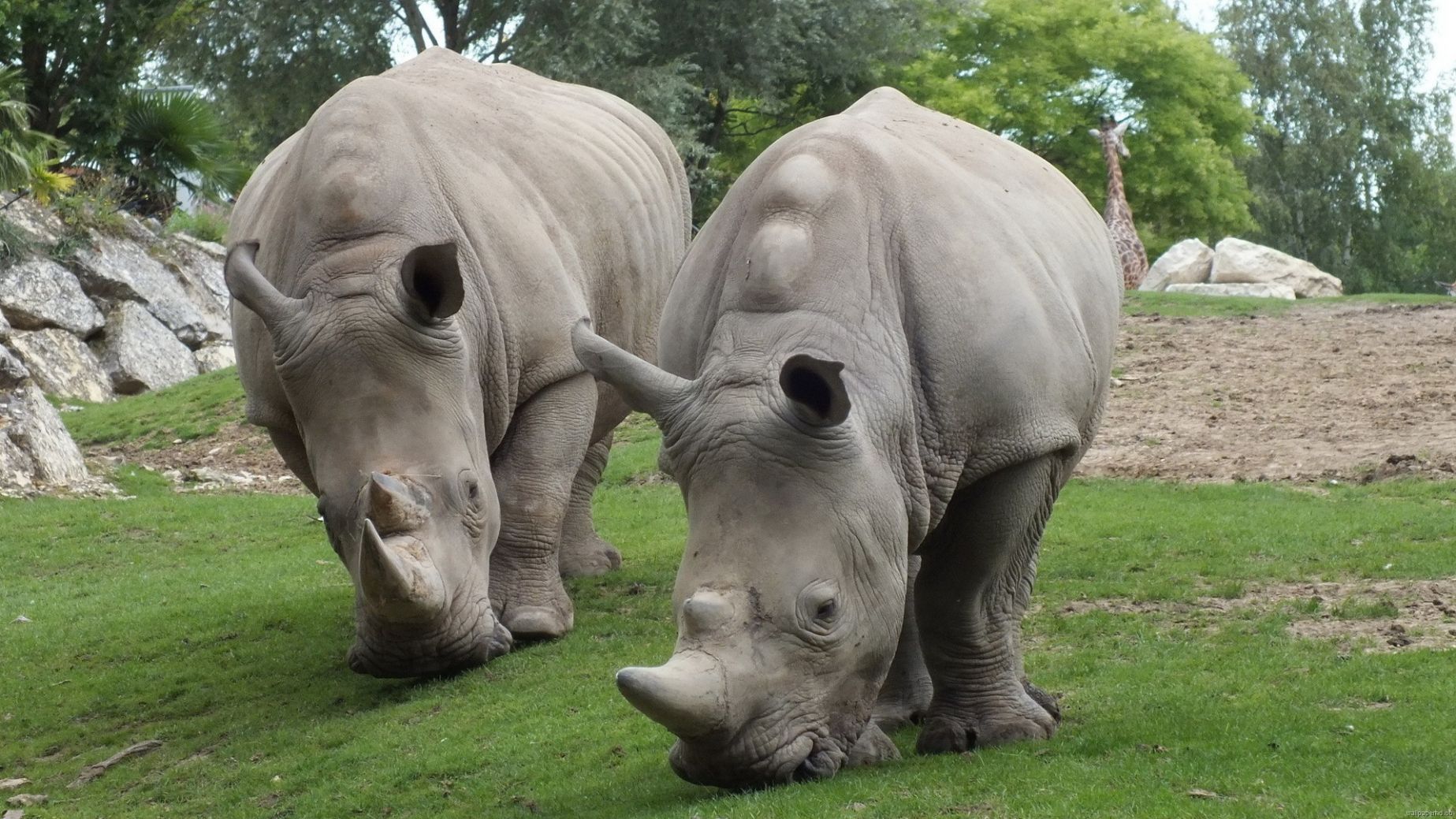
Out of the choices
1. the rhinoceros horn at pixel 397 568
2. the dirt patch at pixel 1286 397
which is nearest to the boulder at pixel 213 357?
the dirt patch at pixel 1286 397

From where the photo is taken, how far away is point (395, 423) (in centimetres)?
784

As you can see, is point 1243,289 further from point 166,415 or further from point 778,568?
point 778,568

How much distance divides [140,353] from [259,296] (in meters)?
22.1

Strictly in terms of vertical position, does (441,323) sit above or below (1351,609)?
above

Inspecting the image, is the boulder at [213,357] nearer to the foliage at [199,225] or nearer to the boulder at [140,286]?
the boulder at [140,286]

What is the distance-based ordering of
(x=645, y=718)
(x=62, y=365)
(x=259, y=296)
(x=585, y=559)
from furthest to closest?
(x=62, y=365) < (x=585, y=559) < (x=259, y=296) < (x=645, y=718)

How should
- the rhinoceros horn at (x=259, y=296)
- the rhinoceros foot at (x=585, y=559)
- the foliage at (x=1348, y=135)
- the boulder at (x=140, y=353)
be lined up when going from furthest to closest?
1. the foliage at (x=1348, y=135)
2. the boulder at (x=140, y=353)
3. the rhinoceros foot at (x=585, y=559)
4. the rhinoceros horn at (x=259, y=296)

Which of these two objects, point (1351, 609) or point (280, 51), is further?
point (280, 51)

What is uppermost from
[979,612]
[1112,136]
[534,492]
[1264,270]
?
[1112,136]

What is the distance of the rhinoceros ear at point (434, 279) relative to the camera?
782cm

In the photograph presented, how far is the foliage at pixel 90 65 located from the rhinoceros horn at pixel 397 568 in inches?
997

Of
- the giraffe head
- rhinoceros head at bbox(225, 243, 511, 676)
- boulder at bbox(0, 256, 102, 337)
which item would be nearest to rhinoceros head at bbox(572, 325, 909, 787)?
rhinoceros head at bbox(225, 243, 511, 676)

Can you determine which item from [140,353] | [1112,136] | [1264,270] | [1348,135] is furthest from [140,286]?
[1348,135]

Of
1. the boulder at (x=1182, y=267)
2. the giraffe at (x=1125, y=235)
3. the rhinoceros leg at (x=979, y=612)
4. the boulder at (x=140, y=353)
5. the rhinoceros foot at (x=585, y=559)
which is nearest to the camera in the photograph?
the rhinoceros leg at (x=979, y=612)
